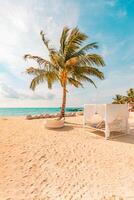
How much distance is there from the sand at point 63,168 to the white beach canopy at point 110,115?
1.28 m

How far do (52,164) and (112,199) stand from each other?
6.42ft

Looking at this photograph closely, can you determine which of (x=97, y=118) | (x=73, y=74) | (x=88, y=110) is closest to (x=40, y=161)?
(x=88, y=110)

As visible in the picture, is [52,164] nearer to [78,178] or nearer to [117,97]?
[78,178]

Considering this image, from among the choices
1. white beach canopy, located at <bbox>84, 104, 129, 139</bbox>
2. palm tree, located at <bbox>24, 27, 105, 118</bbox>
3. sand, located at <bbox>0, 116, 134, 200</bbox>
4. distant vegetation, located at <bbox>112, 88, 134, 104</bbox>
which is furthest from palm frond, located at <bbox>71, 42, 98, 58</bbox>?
distant vegetation, located at <bbox>112, 88, 134, 104</bbox>

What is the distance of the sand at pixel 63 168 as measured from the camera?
399 cm

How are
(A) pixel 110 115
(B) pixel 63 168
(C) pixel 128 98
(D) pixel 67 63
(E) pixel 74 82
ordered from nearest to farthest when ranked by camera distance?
(B) pixel 63 168
(A) pixel 110 115
(D) pixel 67 63
(E) pixel 74 82
(C) pixel 128 98

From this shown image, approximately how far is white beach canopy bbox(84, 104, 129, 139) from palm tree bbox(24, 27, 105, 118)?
2.22 metres

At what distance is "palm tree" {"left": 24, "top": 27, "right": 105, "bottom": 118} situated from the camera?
10906 millimetres

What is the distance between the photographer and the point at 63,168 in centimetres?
500

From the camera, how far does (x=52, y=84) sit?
12.5m

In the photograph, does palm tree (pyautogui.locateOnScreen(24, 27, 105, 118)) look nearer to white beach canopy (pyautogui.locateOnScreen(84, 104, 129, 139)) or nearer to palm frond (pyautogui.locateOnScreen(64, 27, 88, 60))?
palm frond (pyautogui.locateOnScreen(64, 27, 88, 60))

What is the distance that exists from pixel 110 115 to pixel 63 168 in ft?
13.6

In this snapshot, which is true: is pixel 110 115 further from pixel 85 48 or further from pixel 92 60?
pixel 85 48

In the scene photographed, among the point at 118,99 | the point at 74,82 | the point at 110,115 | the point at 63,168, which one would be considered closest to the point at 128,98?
the point at 118,99
